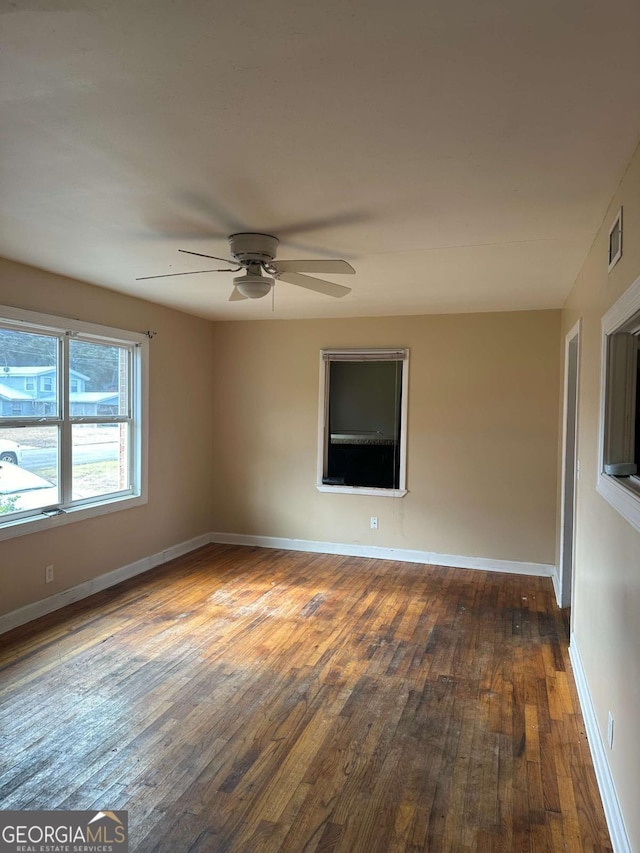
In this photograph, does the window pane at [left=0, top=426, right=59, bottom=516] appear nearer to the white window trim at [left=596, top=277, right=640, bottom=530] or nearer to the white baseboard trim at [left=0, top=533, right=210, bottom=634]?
the white baseboard trim at [left=0, top=533, right=210, bottom=634]

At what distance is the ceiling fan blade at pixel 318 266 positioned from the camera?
274cm

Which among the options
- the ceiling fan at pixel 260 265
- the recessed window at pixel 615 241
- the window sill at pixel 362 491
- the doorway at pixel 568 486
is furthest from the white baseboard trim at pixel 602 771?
the window sill at pixel 362 491

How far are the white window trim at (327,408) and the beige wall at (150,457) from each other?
130 cm

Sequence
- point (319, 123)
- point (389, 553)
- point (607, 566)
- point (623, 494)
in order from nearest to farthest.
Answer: point (319, 123) < point (623, 494) < point (607, 566) < point (389, 553)

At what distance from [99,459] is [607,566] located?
3779mm

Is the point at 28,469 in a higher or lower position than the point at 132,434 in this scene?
lower

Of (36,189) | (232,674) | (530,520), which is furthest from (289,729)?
(530,520)

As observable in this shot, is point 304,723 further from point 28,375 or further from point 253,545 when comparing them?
point 253,545

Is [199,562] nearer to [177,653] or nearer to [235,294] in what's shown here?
[177,653]

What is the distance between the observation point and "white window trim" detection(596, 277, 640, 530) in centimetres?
187

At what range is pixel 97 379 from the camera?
14.8 feet

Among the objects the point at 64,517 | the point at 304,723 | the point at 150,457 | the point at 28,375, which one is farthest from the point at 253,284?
the point at 150,457

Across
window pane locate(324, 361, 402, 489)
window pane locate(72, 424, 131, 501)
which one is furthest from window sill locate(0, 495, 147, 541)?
window pane locate(324, 361, 402, 489)

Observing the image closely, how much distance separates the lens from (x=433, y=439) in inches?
213
